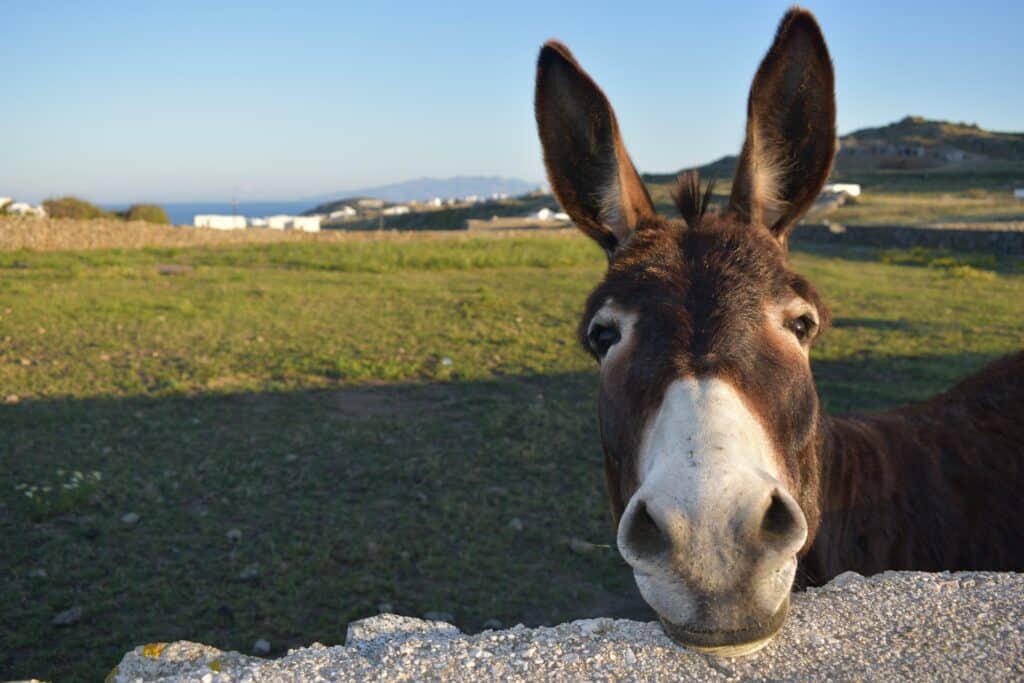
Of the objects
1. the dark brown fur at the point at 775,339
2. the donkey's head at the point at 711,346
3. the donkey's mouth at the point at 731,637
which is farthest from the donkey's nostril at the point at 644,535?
the dark brown fur at the point at 775,339

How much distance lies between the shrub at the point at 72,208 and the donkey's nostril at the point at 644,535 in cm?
4566

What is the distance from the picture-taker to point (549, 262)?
21562 millimetres

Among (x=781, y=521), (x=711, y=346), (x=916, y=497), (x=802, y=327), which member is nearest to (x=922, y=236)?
(x=916, y=497)

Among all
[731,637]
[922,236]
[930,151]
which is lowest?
[731,637]

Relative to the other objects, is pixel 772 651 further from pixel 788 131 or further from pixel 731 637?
pixel 788 131

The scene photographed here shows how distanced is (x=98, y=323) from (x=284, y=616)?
945cm

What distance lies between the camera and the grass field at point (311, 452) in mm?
4648

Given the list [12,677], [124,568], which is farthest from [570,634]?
[124,568]

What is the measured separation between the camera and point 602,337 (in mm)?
2562

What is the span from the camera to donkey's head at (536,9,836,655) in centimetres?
179

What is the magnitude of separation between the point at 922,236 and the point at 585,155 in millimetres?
25171

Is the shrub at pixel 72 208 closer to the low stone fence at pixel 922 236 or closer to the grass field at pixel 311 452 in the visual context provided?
the grass field at pixel 311 452

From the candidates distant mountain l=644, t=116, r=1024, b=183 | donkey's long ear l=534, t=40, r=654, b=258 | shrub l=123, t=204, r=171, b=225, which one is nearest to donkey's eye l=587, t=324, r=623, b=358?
donkey's long ear l=534, t=40, r=654, b=258

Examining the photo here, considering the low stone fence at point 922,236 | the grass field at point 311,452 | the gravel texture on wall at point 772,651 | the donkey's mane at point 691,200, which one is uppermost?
the donkey's mane at point 691,200
